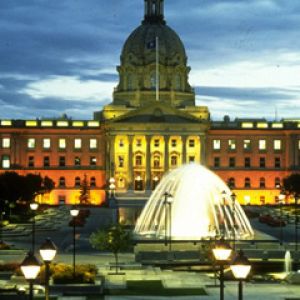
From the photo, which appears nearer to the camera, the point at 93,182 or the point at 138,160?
the point at 138,160

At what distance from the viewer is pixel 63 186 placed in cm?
15888

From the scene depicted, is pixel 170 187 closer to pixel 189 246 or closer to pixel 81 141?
pixel 189 246

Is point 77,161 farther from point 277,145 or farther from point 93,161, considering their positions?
point 277,145

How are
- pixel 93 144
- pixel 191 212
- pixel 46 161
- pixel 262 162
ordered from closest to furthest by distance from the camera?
pixel 191 212, pixel 46 161, pixel 262 162, pixel 93 144

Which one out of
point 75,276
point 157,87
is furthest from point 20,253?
point 157,87

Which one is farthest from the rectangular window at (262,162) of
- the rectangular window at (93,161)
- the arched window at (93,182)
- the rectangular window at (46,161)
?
the rectangular window at (46,161)

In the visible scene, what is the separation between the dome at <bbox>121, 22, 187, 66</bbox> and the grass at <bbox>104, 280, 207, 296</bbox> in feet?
426

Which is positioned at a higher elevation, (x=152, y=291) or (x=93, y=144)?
(x=93, y=144)

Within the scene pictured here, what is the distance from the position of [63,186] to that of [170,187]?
251 feet

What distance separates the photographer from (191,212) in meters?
75.0

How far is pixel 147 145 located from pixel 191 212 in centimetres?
8412

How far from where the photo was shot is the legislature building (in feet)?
520

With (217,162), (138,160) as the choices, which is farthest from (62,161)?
(217,162)

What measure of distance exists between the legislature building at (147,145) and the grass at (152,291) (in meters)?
108
